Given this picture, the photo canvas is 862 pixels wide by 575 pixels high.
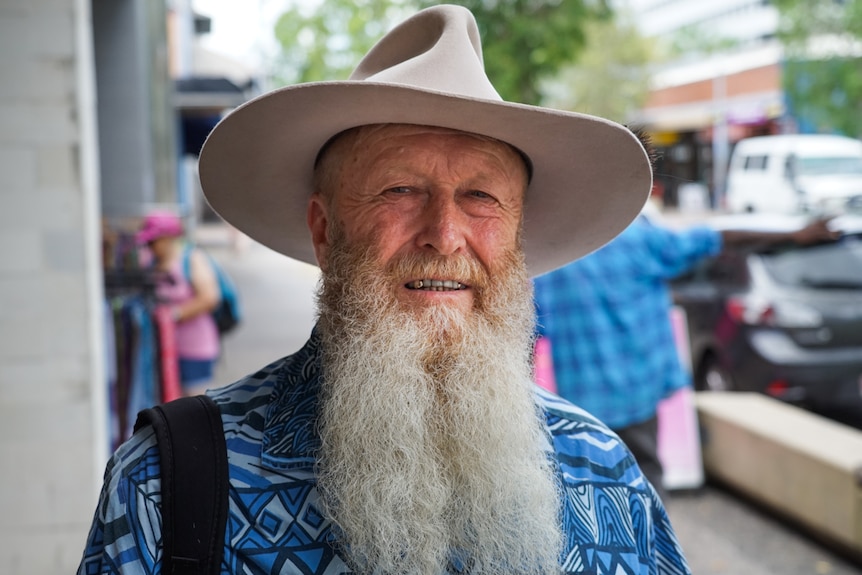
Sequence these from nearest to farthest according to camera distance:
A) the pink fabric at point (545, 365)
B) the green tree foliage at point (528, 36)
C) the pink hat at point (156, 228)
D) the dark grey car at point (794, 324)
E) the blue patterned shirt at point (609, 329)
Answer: the blue patterned shirt at point (609, 329) < the pink fabric at point (545, 365) < the pink hat at point (156, 228) < the dark grey car at point (794, 324) < the green tree foliage at point (528, 36)

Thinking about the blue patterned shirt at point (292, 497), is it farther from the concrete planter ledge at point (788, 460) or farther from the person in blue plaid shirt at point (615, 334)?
the concrete planter ledge at point (788, 460)

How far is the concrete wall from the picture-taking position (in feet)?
13.3

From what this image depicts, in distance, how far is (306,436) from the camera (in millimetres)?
1681

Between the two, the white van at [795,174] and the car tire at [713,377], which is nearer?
the car tire at [713,377]

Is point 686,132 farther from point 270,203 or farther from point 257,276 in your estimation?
point 270,203

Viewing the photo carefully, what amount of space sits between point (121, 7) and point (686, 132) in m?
35.0

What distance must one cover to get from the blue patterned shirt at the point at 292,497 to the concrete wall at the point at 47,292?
2.67m

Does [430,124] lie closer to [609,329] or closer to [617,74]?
[609,329]

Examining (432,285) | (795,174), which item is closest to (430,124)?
(432,285)

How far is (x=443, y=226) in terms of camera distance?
1745mm

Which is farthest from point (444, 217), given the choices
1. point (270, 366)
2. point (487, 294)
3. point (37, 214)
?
point (37, 214)

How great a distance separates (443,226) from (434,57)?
354mm

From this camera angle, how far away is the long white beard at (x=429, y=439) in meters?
1.61

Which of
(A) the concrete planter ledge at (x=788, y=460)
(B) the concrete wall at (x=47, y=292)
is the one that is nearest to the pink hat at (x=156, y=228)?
(B) the concrete wall at (x=47, y=292)
